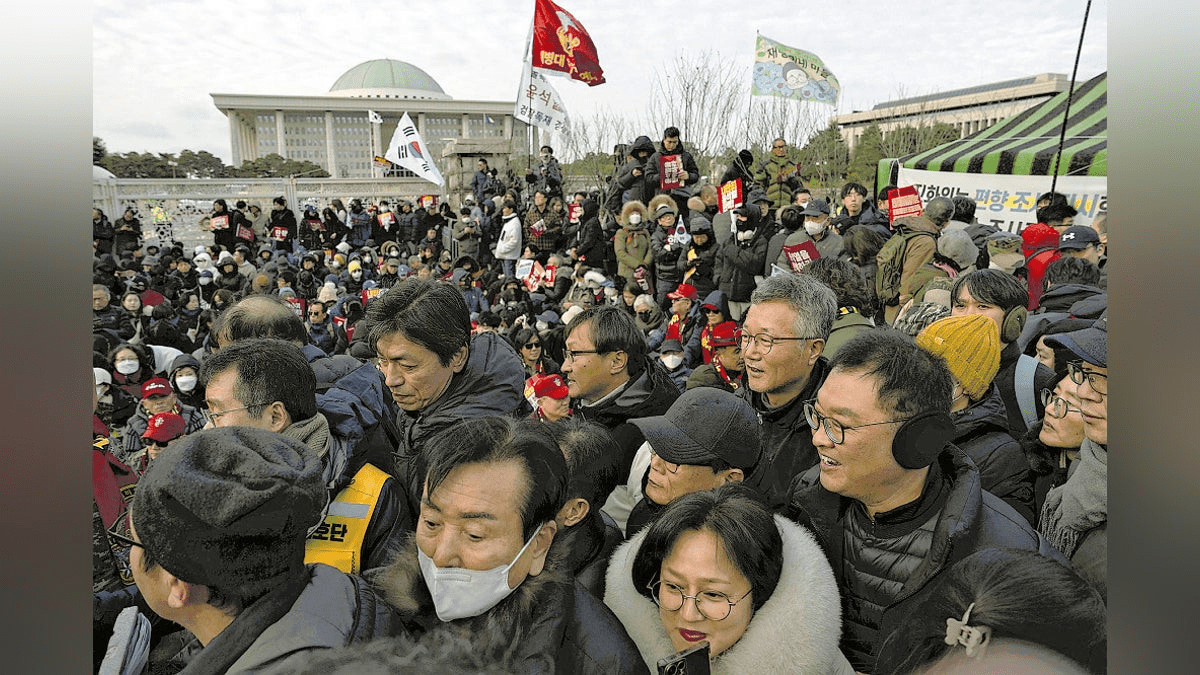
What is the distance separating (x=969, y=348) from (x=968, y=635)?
1002mm

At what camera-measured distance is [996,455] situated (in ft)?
7.04

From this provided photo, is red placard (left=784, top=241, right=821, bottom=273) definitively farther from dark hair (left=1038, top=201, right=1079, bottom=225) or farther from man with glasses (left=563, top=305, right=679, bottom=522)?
man with glasses (left=563, top=305, right=679, bottom=522)

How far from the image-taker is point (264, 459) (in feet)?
4.62

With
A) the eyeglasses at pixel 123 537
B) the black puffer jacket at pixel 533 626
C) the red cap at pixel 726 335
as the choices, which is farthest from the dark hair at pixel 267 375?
the red cap at pixel 726 335

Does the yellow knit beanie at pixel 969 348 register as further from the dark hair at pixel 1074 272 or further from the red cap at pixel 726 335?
the red cap at pixel 726 335

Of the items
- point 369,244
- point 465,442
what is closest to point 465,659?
point 465,442

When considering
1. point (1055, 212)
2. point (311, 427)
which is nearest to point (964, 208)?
point (1055, 212)

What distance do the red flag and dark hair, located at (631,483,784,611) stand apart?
2.05 m

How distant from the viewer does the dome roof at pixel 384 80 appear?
2.15m

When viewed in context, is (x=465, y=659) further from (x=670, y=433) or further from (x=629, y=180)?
(x=629, y=180)

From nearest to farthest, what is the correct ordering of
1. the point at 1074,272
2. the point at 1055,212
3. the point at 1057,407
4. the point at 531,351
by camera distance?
1. the point at 1057,407
2. the point at 1074,272
3. the point at 1055,212
4. the point at 531,351

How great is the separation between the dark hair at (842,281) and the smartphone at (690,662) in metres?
2.00

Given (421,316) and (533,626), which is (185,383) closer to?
(421,316)

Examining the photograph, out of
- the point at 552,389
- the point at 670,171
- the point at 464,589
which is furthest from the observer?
the point at 670,171
